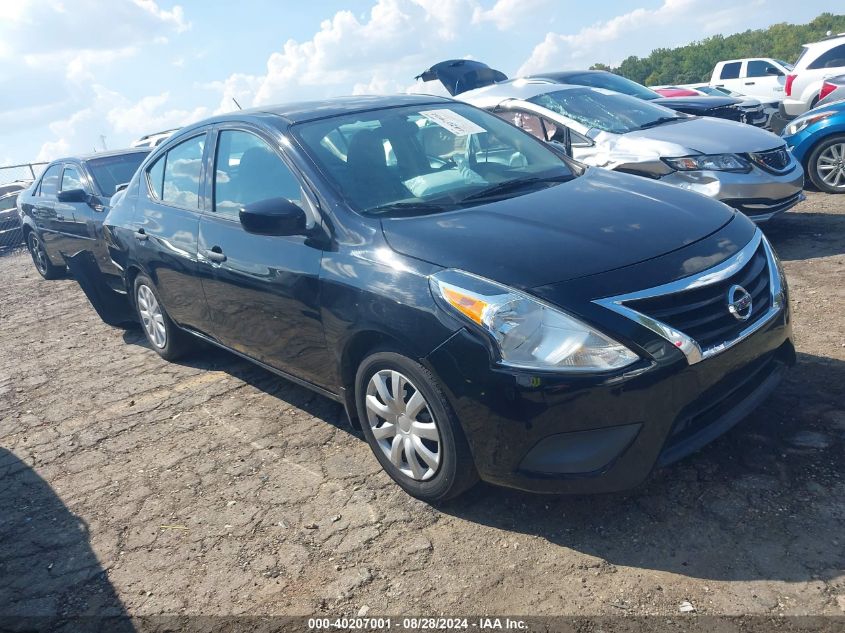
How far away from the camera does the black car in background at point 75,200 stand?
25.0 ft

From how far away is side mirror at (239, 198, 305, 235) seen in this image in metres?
3.46

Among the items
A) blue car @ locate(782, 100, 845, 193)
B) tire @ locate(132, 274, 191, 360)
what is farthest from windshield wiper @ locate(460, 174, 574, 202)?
blue car @ locate(782, 100, 845, 193)

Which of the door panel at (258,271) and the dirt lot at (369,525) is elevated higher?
the door panel at (258,271)

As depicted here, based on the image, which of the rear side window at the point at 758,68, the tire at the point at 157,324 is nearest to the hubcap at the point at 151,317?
the tire at the point at 157,324

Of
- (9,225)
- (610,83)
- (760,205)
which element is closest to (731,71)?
(610,83)

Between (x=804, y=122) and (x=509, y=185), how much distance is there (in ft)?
20.4

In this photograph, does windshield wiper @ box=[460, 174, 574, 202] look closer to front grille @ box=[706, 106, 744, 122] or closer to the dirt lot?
the dirt lot

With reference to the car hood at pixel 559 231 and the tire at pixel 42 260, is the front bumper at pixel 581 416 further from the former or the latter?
the tire at pixel 42 260

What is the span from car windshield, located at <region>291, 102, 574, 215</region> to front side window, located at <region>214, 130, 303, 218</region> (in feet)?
0.67

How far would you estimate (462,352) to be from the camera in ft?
9.06

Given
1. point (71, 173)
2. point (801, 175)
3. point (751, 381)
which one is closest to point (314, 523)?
point (751, 381)

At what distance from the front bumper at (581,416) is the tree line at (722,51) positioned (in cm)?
7113

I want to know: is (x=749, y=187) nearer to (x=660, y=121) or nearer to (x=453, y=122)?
(x=660, y=121)

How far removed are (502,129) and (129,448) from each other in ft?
9.73
